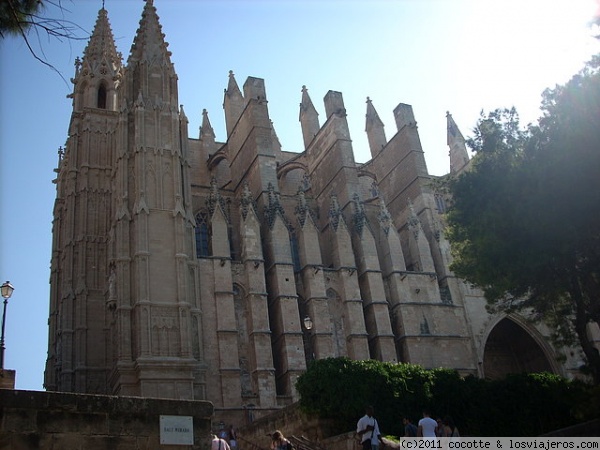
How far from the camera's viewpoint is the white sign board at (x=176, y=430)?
7316 millimetres

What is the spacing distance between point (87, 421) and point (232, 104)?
2892cm

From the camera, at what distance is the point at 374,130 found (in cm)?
3619

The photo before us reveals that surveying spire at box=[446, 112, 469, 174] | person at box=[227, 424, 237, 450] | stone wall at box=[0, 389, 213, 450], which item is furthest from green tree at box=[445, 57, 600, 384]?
spire at box=[446, 112, 469, 174]

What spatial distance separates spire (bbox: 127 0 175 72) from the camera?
85.5ft

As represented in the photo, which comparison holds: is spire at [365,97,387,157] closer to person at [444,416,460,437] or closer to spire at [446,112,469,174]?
spire at [446,112,469,174]

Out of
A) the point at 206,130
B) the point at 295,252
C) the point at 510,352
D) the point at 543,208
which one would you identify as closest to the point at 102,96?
the point at 206,130

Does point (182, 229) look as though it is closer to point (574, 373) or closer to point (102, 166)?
point (102, 166)

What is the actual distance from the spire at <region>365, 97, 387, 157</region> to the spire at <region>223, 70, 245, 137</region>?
22.9 feet

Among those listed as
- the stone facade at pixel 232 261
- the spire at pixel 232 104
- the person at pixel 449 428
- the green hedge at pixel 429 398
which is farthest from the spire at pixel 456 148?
Result: the person at pixel 449 428

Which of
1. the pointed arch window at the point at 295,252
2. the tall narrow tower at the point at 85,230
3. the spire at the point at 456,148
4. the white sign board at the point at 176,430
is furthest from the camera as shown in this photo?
the spire at the point at 456,148

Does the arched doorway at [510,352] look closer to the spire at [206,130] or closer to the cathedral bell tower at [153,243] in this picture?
the cathedral bell tower at [153,243]

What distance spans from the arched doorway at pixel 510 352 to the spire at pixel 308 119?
519 inches

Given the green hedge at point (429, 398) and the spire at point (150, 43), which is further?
the spire at point (150, 43)

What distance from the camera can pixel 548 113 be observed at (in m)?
14.6
